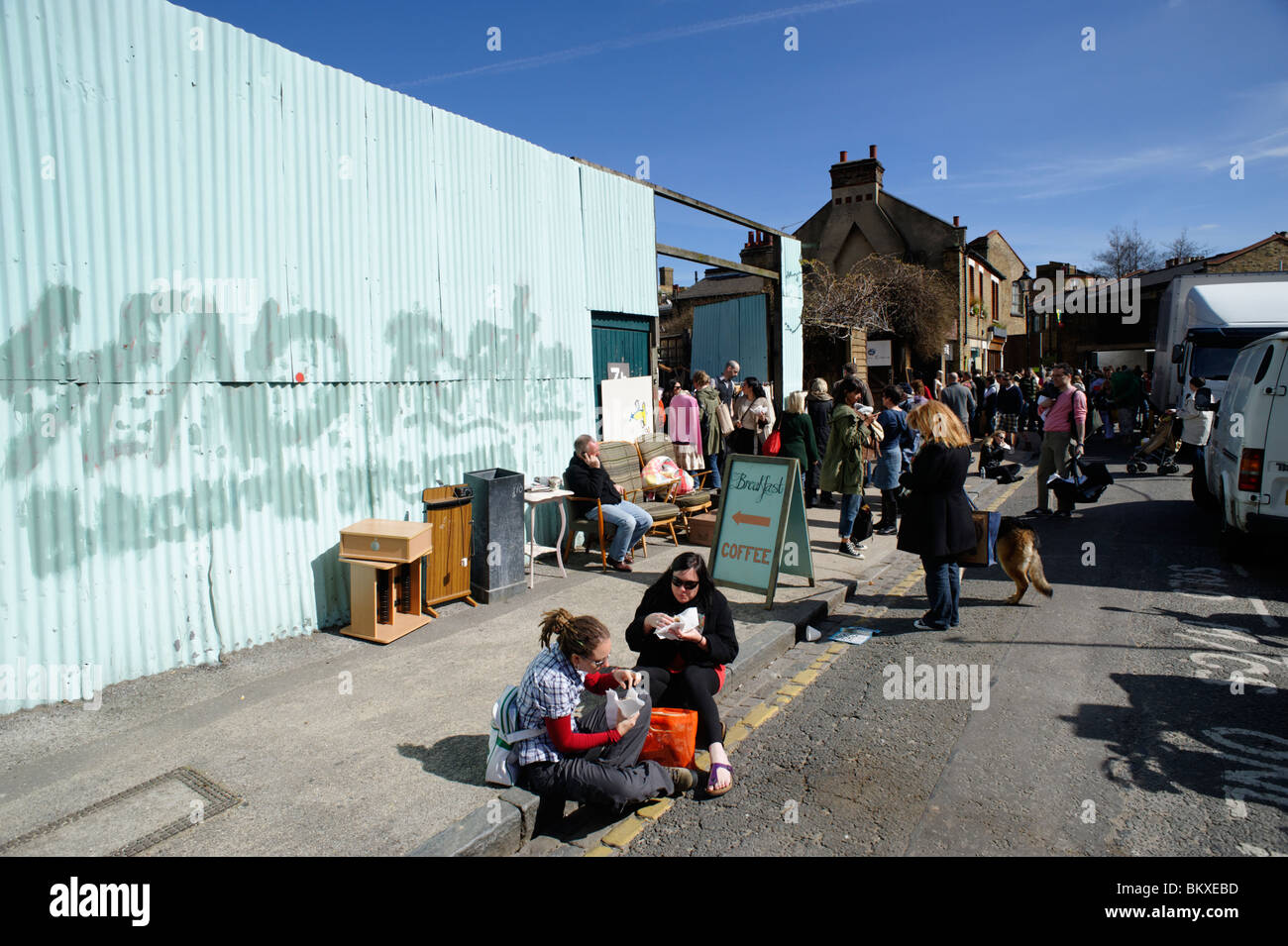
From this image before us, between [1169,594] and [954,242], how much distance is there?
2389cm

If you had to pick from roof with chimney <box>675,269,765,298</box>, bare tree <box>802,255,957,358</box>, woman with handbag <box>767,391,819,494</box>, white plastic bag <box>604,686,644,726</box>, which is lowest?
white plastic bag <box>604,686,644,726</box>

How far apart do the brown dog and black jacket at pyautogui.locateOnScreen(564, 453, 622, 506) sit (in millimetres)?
3876

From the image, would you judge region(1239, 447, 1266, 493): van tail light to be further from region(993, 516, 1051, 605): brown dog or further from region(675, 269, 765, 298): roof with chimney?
region(675, 269, 765, 298): roof with chimney

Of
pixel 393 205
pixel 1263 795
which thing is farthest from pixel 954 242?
pixel 1263 795

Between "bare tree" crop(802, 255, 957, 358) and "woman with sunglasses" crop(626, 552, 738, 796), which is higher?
"bare tree" crop(802, 255, 957, 358)

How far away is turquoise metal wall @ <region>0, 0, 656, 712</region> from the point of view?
183 inches

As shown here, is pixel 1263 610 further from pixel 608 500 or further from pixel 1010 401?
pixel 1010 401

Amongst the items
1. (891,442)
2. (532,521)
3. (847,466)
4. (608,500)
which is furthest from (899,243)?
(532,521)

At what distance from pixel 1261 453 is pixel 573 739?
7.08 m

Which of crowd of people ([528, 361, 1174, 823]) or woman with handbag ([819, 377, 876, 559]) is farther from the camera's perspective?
woman with handbag ([819, 377, 876, 559])

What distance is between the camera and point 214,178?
554 centimetres

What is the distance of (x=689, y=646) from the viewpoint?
4.49m

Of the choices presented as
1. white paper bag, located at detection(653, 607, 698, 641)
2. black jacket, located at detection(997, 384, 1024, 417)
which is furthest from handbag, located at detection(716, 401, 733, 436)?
black jacket, located at detection(997, 384, 1024, 417)

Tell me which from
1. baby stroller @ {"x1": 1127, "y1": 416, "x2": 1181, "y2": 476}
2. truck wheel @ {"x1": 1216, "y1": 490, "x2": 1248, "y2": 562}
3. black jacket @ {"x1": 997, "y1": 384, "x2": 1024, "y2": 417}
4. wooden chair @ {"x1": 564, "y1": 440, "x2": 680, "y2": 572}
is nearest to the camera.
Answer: truck wheel @ {"x1": 1216, "y1": 490, "x2": 1248, "y2": 562}
